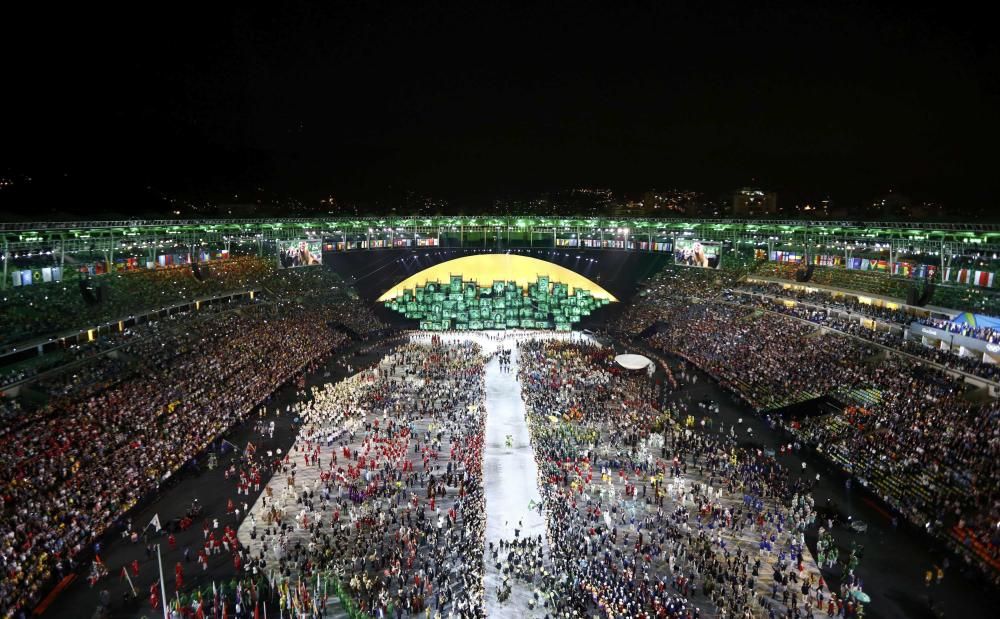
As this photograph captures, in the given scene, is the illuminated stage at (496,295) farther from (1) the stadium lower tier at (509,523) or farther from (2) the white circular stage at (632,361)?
(1) the stadium lower tier at (509,523)

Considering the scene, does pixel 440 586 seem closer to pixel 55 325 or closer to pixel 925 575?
pixel 925 575

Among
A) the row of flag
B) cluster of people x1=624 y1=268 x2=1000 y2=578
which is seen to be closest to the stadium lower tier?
cluster of people x1=624 y1=268 x2=1000 y2=578

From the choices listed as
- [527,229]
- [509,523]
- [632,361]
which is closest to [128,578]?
[509,523]

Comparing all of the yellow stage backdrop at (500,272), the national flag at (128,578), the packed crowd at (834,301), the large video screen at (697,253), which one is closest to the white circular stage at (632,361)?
the packed crowd at (834,301)

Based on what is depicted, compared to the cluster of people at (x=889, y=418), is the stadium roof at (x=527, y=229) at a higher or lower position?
higher

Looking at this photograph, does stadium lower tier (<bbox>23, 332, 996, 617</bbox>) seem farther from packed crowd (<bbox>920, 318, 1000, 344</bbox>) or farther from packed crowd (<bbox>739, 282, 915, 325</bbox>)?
packed crowd (<bbox>739, 282, 915, 325</bbox>)

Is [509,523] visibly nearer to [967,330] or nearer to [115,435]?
[115,435]

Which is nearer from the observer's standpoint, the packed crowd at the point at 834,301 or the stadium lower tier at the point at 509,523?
the stadium lower tier at the point at 509,523
